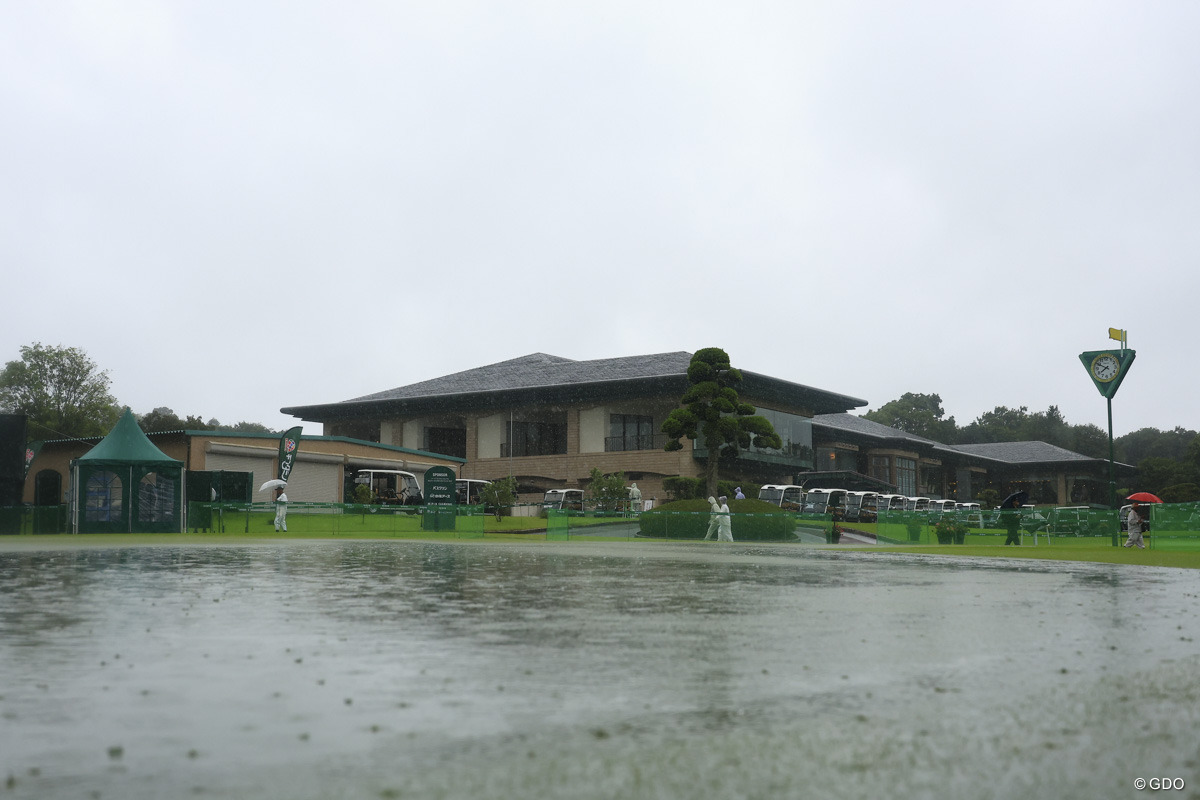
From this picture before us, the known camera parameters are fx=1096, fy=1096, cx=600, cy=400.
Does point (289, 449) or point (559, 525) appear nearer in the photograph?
point (559, 525)

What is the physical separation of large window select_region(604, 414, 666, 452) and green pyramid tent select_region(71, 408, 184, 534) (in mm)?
32098

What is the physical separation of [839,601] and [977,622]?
90.0 inches

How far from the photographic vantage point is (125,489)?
116 ft

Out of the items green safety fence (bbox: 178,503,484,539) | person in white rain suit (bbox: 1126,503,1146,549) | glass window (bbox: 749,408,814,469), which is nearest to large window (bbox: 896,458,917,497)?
glass window (bbox: 749,408,814,469)

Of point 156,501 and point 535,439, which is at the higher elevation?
point 535,439

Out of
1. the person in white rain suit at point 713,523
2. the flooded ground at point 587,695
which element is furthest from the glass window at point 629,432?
the flooded ground at point 587,695

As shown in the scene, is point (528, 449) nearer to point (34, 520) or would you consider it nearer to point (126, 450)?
point (126, 450)

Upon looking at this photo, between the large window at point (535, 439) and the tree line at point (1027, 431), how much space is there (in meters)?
64.2

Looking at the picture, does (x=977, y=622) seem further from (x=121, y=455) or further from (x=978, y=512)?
(x=121, y=455)

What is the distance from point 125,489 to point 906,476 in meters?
64.0

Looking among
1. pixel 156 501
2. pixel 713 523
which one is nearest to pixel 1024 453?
pixel 713 523

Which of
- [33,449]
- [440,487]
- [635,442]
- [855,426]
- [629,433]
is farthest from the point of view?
[855,426]

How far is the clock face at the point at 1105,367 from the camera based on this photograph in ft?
101

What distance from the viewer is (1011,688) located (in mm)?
5824
